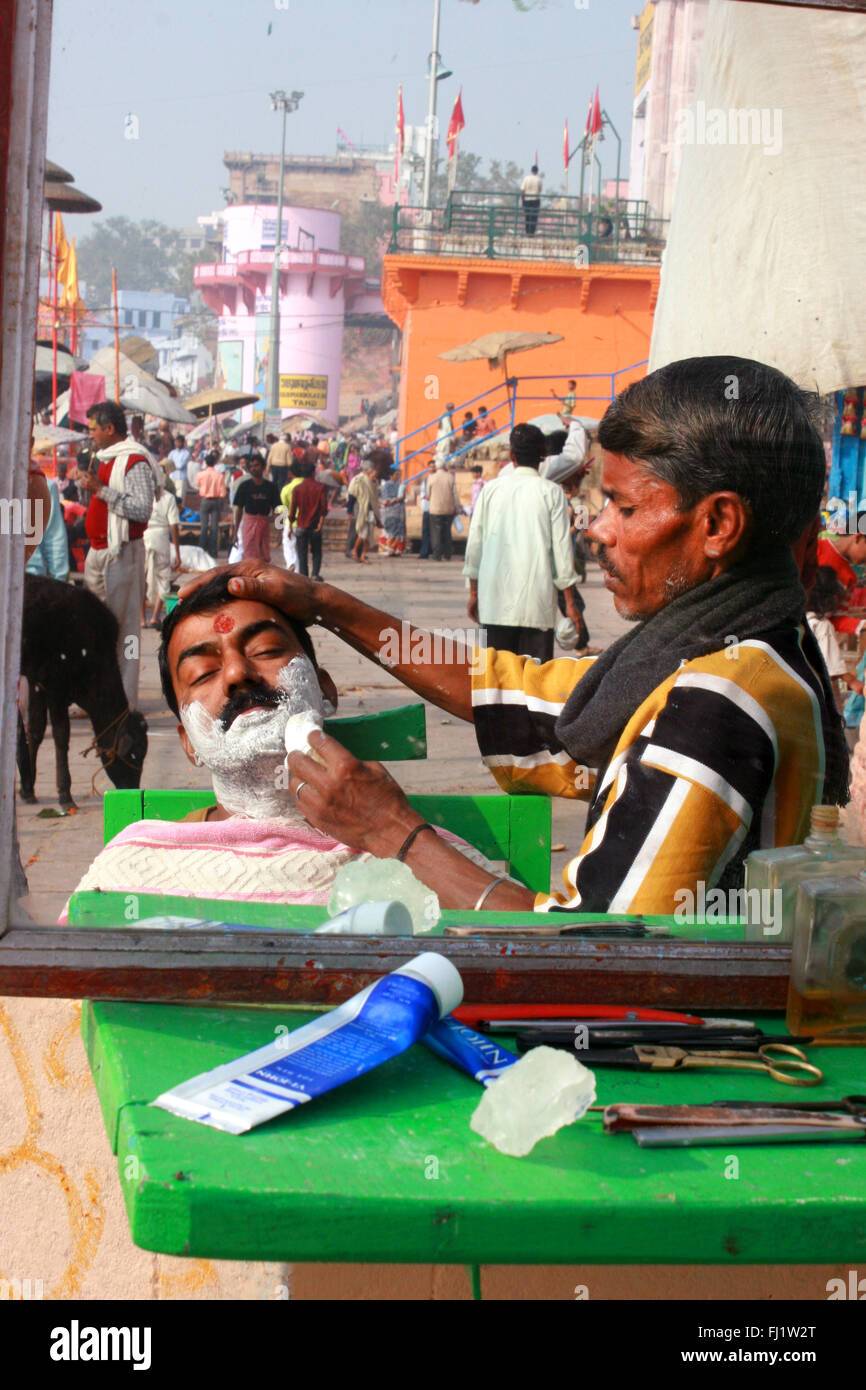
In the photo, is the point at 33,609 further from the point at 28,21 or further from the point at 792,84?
the point at 792,84

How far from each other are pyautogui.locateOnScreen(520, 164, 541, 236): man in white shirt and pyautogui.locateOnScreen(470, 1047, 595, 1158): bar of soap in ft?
3.81

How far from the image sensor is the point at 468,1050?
1133 millimetres

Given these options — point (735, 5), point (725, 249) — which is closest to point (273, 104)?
point (735, 5)

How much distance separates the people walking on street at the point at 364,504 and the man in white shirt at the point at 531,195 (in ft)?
2.05

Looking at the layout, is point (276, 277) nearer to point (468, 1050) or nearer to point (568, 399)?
point (568, 399)

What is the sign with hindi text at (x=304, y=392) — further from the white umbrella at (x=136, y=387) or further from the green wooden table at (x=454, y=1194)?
the green wooden table at (x=454, y=1194)

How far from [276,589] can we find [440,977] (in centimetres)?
122

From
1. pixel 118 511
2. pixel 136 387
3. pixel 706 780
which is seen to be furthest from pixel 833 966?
pixel 118 511

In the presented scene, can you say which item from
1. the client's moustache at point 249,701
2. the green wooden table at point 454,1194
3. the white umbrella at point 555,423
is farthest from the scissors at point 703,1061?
the client's moustache at point 249,701

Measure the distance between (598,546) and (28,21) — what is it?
0.98 meters

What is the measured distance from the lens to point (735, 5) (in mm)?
1830

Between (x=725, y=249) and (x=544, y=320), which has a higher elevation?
(x=725, y=249)

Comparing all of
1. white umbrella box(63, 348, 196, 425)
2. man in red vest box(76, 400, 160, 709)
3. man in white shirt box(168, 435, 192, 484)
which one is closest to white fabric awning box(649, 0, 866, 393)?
white umbrella box(63, 348, 196, 425)

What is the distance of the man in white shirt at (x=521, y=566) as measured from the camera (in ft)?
11.3
